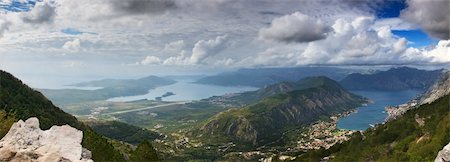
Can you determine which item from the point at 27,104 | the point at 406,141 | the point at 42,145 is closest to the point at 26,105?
the point at 27,104

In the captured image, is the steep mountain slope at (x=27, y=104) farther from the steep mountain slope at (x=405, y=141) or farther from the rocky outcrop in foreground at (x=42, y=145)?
the rocky outcrop in foreground at (x=42, y=145)

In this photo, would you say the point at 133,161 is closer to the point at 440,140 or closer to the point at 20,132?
the point at 20,132

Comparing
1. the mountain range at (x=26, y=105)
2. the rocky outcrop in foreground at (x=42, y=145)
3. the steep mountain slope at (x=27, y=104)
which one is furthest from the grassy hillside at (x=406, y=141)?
the rocky outcrop in foreground at (x=42, y=145)

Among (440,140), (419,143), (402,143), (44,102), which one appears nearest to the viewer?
(440,140)

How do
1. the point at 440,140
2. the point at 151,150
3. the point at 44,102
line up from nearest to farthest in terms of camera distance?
the point at 151,150 < the point at 440,140 < the point at 44,102

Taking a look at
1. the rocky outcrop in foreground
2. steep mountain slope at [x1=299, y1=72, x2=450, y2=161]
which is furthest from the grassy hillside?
the rocky outcrop in foreground

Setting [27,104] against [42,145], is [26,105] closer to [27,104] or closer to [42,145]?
[27,104]

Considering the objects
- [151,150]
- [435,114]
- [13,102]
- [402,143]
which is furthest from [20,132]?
[435,114]

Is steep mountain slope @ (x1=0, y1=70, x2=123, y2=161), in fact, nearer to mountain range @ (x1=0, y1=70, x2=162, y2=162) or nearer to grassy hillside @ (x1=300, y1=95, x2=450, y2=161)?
mountain range @ (x1=0, y1=70, x2=162, y2=162)
